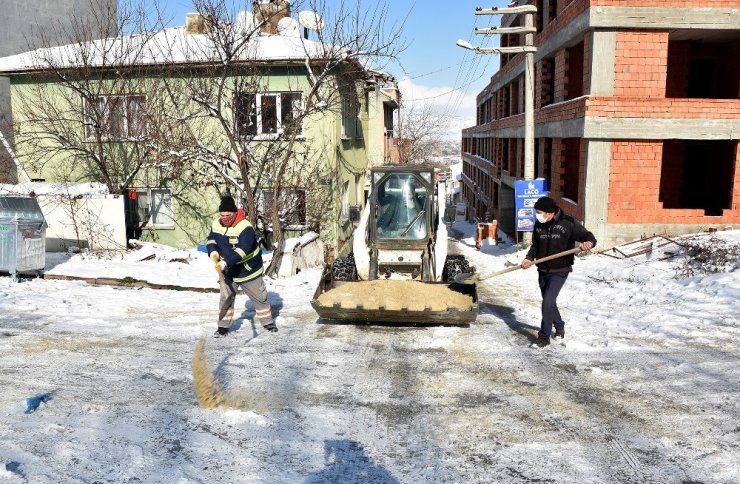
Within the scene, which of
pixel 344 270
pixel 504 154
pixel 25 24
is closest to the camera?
pixel 344 270

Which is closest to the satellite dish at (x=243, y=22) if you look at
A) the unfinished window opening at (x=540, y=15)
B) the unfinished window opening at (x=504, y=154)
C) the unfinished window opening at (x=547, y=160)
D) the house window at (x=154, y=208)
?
the house window at (x=154, y=208)

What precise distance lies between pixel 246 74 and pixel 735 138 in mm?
13030

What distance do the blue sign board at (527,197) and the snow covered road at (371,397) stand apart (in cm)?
760

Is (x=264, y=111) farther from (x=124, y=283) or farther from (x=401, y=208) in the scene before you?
(x=401, y=208)

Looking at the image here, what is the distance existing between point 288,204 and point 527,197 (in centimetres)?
696

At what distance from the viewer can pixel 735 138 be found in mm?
14148

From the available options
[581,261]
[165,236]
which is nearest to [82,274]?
[165,236]

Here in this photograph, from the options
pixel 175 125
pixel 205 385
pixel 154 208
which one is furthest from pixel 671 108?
pixel 154 208

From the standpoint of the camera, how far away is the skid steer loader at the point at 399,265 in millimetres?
7160

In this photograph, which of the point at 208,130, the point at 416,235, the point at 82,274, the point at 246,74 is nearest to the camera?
the point at 416,235

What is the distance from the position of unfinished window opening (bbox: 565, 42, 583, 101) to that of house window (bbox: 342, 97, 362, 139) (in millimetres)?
7259

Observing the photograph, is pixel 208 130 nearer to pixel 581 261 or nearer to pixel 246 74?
pixel 246 74

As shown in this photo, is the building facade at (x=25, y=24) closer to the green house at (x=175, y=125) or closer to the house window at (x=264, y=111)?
the green house at (x=175, y=125)

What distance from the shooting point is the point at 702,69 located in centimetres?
1936
